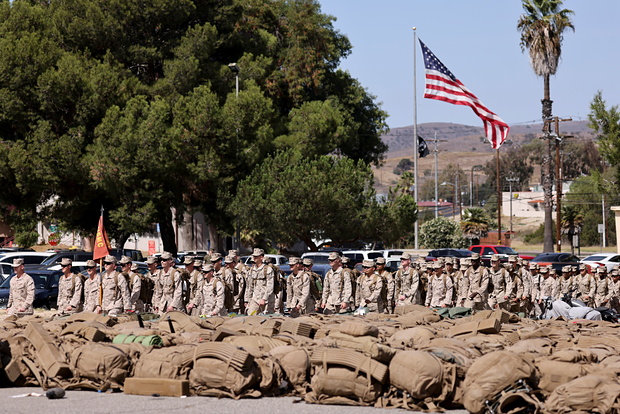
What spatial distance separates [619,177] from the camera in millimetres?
38531

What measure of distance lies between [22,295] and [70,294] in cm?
94

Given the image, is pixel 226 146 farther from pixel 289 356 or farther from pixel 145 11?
pixel 289 356

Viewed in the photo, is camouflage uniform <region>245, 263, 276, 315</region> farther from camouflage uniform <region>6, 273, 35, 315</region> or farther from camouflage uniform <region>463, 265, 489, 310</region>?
camouflage uniform <region>463, 265, 489, 310</region>

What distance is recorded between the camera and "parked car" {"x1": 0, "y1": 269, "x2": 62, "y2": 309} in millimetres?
23719

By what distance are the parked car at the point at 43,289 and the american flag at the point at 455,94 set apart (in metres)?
12.4

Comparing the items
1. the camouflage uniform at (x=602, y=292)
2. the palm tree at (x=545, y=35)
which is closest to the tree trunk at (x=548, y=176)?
the palm tree at (x=545, y=35)

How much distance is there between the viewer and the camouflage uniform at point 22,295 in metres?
17.1

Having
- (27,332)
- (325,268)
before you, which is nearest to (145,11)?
(325,268)

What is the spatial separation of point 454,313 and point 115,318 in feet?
19.7

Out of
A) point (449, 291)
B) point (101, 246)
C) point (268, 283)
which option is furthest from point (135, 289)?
point (449, 291)

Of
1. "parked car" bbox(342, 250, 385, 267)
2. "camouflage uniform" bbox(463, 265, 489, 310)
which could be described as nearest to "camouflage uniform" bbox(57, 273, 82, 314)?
"camouflage uniform" bbox(463, 265, 489, 310)

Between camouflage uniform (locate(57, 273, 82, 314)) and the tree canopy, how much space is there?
19827 mm

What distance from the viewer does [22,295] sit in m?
17.2

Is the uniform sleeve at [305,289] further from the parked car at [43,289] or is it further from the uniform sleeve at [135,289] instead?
the parked car at [43,289]
